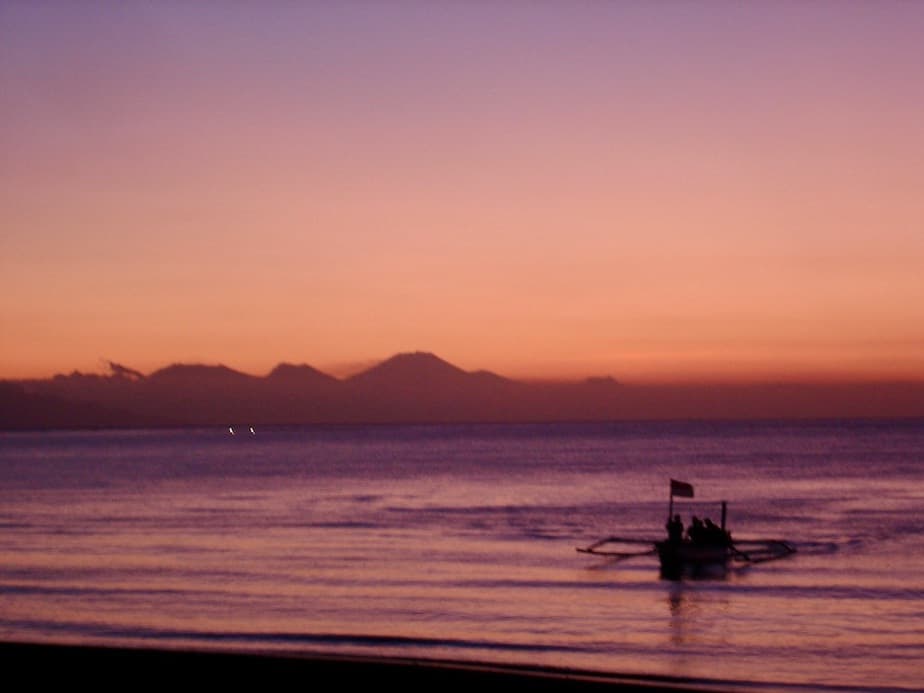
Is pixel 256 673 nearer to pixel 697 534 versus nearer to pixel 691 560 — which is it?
pixel 691 560

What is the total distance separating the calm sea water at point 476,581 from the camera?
20.8 m

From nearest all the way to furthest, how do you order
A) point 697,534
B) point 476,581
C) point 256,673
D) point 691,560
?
point 256,673
point 476,581
point 691,560
point 697,534

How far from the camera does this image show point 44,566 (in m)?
32.4

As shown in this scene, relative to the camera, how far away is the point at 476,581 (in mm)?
29875

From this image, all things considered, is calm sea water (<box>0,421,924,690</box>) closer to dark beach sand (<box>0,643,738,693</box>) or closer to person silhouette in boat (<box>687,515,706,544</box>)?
Result: person silhouette in boat (<box>687,515,706,544</box>)

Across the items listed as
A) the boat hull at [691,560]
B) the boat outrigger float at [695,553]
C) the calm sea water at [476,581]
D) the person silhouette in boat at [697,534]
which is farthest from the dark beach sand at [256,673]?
the person silhouette in boat at [697,534]

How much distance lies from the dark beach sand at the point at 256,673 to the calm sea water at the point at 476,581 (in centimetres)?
→ 445

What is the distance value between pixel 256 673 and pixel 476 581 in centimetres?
1564

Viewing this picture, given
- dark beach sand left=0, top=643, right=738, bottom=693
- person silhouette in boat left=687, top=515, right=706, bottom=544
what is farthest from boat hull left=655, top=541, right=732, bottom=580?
dark beach sand left=0, top=643, right=738, bottom=693

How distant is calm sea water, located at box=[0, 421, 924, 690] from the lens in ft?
68.3

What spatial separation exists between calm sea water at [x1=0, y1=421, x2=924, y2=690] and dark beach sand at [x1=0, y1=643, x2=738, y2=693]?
445cm

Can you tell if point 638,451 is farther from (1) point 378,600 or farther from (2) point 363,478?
(1) point 378,600

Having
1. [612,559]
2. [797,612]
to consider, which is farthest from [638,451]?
[797,612]

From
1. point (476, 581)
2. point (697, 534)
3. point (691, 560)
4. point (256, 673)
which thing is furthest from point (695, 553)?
point (256, 673)
